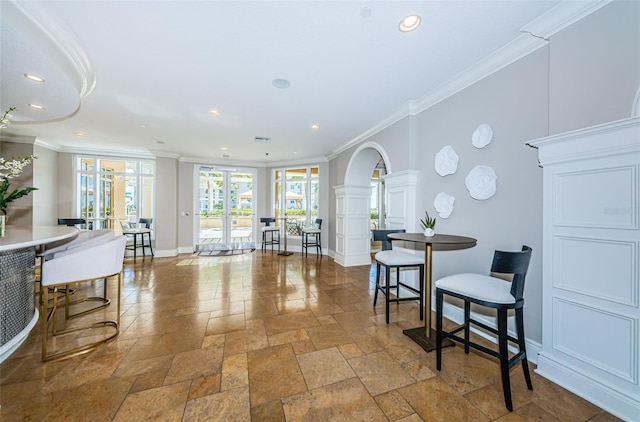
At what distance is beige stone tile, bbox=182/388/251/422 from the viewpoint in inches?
52.4

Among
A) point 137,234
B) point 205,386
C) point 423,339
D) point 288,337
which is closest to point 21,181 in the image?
point 137,234

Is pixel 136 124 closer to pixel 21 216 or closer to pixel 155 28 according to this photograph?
pixel 155 28

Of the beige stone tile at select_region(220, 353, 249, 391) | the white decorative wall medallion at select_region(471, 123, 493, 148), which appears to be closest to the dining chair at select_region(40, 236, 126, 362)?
the beige stone tile at select_region(220, 353, 249, 391)

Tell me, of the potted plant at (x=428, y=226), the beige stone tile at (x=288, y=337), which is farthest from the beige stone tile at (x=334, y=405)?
the potted plant at (x=428, y=226)

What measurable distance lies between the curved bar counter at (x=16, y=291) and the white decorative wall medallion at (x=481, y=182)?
3.70 meters

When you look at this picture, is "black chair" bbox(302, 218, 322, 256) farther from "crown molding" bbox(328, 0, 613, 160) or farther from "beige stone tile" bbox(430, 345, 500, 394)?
"beige stone tile" bbox(430, 345, 500, 394)

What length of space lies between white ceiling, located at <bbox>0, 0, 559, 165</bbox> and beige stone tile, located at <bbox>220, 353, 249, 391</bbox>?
262cm

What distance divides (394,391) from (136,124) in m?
5.07

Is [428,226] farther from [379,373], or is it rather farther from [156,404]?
[156,404]

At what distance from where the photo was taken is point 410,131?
3.16 meters

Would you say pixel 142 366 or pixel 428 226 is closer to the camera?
pixel 142 366

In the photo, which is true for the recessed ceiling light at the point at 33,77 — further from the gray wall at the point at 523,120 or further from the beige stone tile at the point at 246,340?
the gray wall at the point at 523,120

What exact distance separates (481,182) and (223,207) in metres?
6.50

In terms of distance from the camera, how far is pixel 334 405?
1428mm
